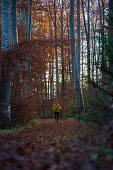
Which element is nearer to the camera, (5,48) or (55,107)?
(5,48)

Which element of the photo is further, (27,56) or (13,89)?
(13,89)

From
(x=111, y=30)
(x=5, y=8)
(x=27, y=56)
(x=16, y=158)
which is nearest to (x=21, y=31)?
(x=5, y=8)

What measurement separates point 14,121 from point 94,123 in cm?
704

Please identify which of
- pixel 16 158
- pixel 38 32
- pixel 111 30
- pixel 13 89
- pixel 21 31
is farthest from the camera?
pixel 38 32

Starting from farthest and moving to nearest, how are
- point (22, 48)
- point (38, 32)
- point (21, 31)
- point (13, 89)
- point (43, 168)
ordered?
1. point (38, 32)
2. point (21, 31)
3. point (13, 89)
4. point (22, 48)
5. point (43, 168)

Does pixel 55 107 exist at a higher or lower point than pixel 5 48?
lower

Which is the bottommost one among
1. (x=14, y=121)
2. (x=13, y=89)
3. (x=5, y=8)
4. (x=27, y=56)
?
(x=14, y=121)

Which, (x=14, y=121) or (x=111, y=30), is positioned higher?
(x=111, y=30)

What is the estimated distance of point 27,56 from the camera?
10.6 metres

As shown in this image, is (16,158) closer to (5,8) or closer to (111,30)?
(111,30)

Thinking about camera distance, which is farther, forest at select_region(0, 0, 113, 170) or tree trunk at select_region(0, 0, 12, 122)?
tree trunk at select_region(0, 0, 12, 122)

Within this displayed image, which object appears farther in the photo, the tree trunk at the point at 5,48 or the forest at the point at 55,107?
the tree trunk at the point at 5,48

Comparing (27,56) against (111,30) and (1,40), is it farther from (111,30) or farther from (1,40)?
(111,30)

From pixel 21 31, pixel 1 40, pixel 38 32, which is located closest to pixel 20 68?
pixel 1 40
